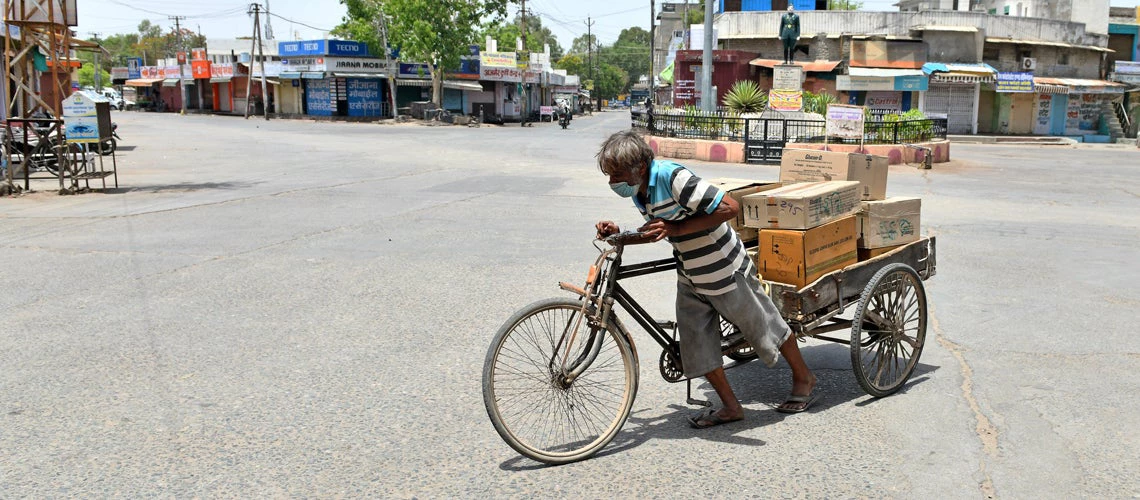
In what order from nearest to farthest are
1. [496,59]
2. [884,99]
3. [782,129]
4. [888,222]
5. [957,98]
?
[888,222] < [782,129] < [884,99] < [957,98] < [496,59]

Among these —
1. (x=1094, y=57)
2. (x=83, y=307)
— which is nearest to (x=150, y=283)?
(x=83, y=307)

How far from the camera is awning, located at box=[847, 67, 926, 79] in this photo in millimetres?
38438

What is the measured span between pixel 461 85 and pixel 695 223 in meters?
54.8

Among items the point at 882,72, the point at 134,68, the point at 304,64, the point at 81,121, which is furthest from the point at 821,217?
the point at 134,68

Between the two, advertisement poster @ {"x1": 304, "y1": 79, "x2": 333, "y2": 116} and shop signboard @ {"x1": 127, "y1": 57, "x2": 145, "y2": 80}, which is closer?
advertisement poster @ {"x1": 304, "y1": 79, "x2": 333, "y2": 116}

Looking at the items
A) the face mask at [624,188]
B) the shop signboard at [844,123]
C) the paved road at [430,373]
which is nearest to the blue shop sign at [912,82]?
the shop signboard at [844,123]

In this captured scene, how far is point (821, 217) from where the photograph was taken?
4.59 meters

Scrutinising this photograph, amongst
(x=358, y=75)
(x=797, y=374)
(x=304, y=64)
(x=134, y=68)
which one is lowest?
(x=797, y=374)

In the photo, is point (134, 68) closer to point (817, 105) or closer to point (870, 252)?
point (817, 105)

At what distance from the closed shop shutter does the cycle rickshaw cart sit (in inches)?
1499

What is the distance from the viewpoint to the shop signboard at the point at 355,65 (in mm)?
55250

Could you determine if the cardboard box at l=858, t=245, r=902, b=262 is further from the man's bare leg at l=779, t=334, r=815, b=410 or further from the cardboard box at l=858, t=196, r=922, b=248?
the man's bare leg at l=779, t=334, r=815, b=410

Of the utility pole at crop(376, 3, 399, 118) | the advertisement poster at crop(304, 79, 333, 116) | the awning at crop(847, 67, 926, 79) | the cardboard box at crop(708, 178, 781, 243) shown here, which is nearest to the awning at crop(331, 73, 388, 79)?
the utility pole at crop(376, 3, 399, 118)

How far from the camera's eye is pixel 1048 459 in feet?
13.0
